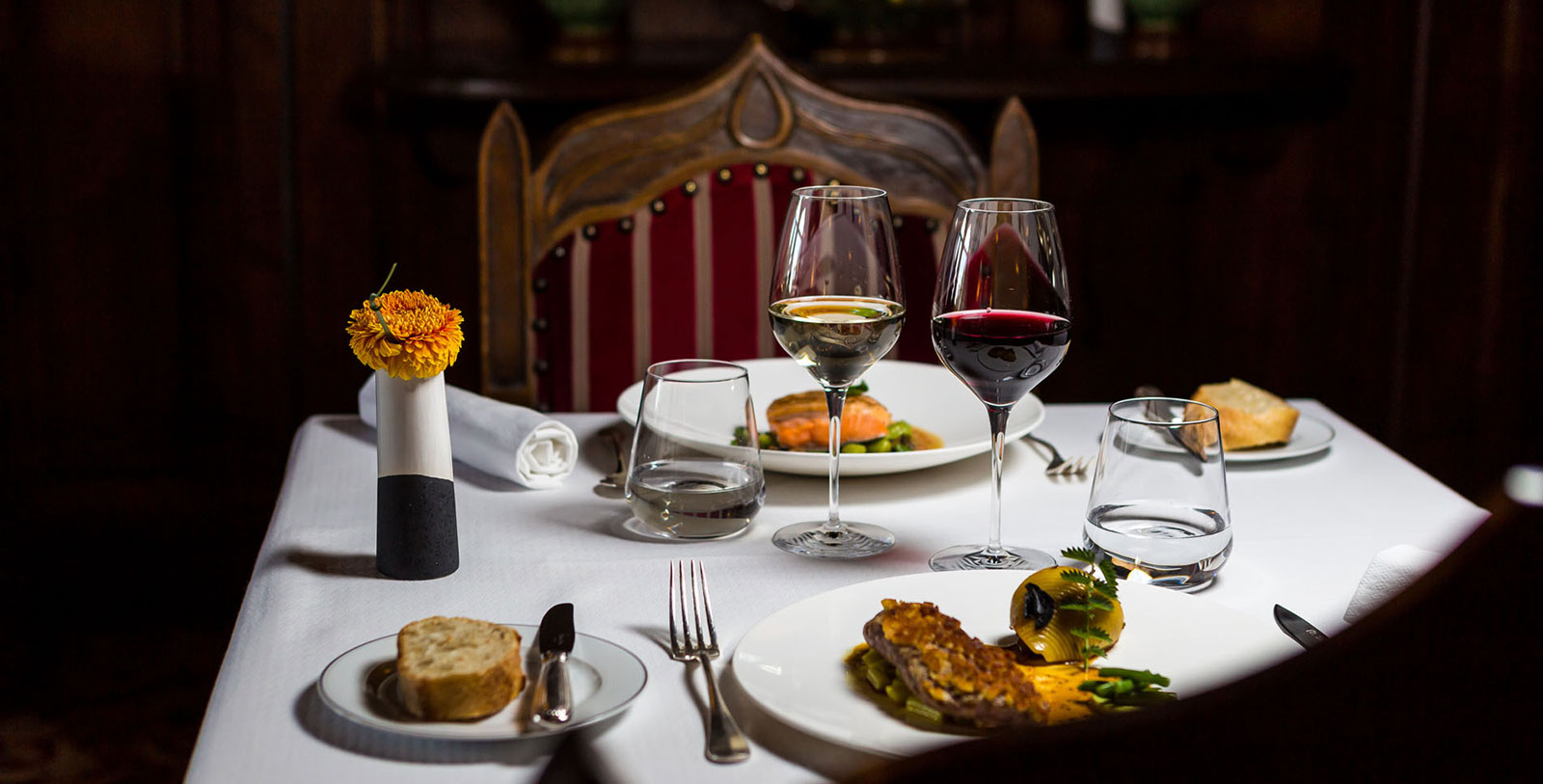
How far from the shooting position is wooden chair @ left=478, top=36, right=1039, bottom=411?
5.41ft

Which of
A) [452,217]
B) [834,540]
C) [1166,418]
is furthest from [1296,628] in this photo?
[452,217]

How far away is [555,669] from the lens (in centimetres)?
68

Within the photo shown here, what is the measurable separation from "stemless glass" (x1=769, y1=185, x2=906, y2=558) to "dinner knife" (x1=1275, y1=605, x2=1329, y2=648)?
0.92ft

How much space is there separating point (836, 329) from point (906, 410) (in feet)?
1.25

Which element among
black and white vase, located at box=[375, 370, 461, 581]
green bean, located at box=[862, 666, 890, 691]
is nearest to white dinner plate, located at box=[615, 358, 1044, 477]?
black and white vase, located at box=[375, 370, 461, 581]

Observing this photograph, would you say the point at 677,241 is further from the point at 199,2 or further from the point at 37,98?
the point at 37,98

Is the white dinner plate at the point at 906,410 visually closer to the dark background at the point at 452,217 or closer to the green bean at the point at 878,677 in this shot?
the green bean at the point at 878,677

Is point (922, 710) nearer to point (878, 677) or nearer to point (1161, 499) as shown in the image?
point (878, 677)

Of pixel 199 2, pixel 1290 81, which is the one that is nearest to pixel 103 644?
pixel 199 2

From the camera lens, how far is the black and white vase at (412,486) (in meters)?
0.89

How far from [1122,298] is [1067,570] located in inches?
78.8

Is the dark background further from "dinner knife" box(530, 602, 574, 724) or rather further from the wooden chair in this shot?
"dinner knife" box(530, 602, 574, 724)

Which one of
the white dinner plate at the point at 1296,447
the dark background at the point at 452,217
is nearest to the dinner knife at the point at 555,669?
the white dinner plate at the point at 1296,447

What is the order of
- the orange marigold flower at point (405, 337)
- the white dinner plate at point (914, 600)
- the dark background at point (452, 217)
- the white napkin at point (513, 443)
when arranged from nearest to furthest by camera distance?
the white dinner plate at point (914, 600)
the orange marigold flower at point (405, 337)
the white napkin at point (513, 443)
the dark background at point (452, 217)
